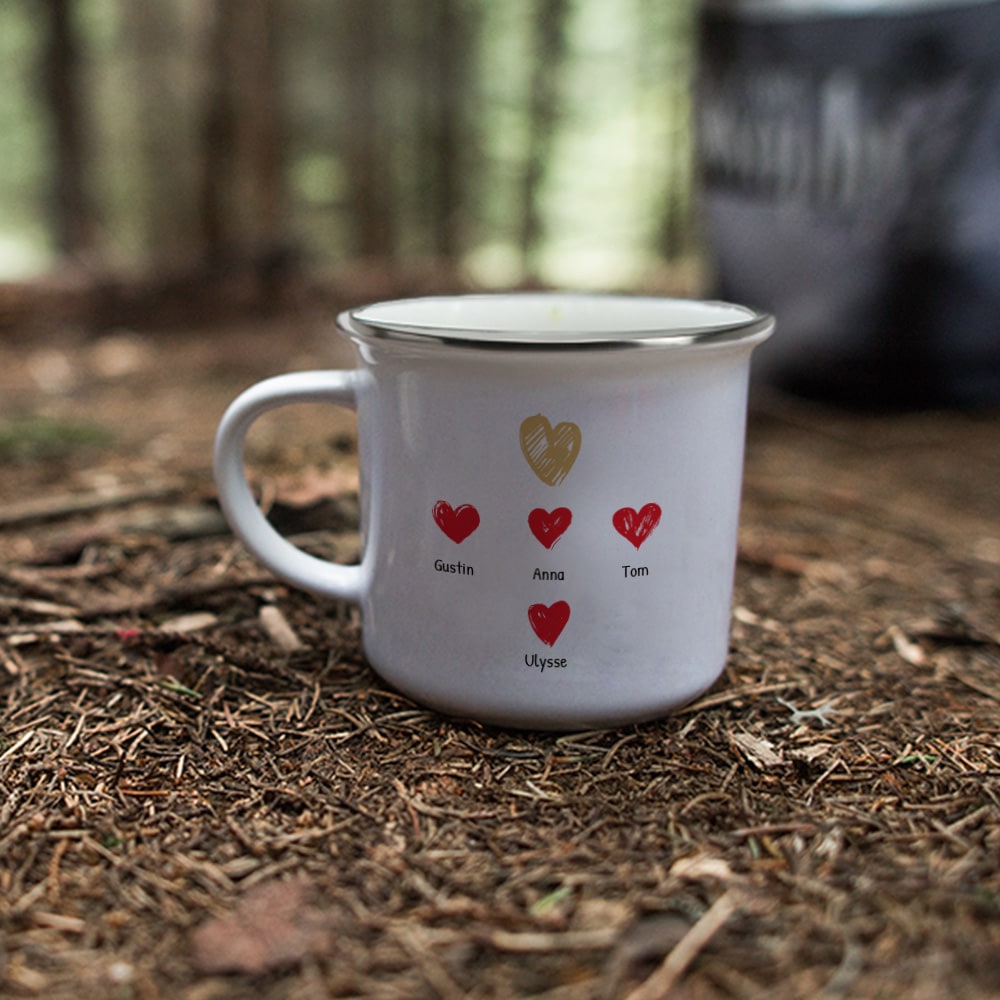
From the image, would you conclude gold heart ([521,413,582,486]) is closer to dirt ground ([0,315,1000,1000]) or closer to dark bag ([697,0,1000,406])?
dirt ground ([0,315,1000,1000])

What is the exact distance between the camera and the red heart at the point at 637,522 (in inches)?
46.9

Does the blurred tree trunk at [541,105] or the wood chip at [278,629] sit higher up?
the blurred tree trunk at [541,105]

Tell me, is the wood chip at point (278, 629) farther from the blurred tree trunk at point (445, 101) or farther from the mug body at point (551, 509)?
the blurred tree trunk at point (445, 101)

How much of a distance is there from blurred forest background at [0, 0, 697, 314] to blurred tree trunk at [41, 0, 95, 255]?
2967 mm

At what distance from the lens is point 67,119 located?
5.65 m

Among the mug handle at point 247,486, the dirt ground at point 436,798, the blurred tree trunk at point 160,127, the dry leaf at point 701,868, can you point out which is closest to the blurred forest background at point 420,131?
the blurred tree trunk at point 160,127

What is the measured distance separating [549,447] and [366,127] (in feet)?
31.1

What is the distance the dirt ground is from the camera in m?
0.93

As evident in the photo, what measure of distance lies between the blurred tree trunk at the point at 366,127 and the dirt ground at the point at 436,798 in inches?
320

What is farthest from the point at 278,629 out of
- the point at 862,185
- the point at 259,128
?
the point at 259,128

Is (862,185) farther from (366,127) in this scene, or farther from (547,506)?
(366,127)

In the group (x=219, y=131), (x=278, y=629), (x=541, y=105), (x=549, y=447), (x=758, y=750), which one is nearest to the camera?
(x=549, y=447)

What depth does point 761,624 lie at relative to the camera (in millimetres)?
1699

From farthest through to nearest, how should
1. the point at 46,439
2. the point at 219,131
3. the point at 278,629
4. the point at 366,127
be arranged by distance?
the point at 366,127 → the point at 219,131 → the point at 46,439 → the point at 278,629
